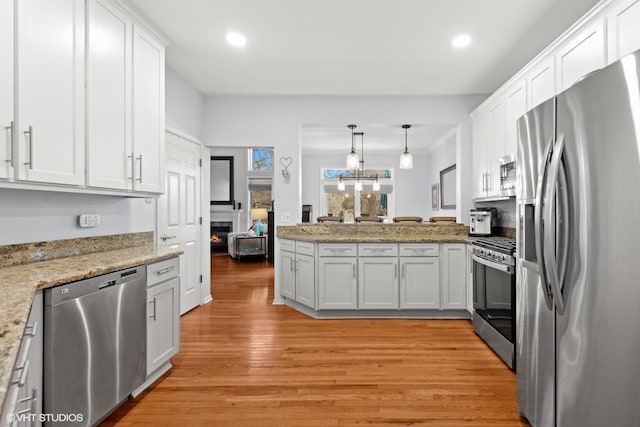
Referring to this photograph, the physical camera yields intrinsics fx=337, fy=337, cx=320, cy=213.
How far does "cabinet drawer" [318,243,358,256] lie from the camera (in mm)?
3750

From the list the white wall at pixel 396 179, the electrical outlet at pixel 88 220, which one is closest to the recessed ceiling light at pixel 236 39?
the electrical outlet at pixel 88 220

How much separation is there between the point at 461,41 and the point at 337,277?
2.58 metres

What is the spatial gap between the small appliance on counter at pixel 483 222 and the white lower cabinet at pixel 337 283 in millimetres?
1419

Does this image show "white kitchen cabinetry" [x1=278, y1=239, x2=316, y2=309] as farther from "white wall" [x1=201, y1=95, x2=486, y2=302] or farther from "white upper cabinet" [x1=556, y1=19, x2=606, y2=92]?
"white upper cabinet" [x1=556, y1=19, x2=606, y2=92]

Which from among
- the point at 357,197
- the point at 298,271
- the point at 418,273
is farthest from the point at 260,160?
the point at 418,273

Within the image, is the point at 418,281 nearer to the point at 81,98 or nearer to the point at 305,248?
the point at 305,248

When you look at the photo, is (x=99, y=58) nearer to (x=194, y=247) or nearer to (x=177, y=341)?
(x=177, y=341)

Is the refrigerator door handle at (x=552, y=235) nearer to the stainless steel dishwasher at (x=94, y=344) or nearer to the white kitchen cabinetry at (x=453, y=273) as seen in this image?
the stainless steel dishwasher at (x=94, y=344)

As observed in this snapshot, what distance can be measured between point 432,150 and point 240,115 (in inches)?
203

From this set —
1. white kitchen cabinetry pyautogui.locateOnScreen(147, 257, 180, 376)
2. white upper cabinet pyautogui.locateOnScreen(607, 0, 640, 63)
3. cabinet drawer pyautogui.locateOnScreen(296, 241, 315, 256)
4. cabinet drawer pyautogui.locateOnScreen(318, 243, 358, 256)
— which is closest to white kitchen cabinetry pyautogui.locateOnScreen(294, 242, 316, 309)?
cabinet drawer pyautogui.locateOnScreen(296, 241, 315, 256)

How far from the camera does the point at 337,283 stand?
12.3 ft

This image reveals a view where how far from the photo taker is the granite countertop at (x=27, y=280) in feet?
2.64

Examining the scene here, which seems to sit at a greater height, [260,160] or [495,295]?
[260,160]

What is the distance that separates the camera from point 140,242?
3.02m
